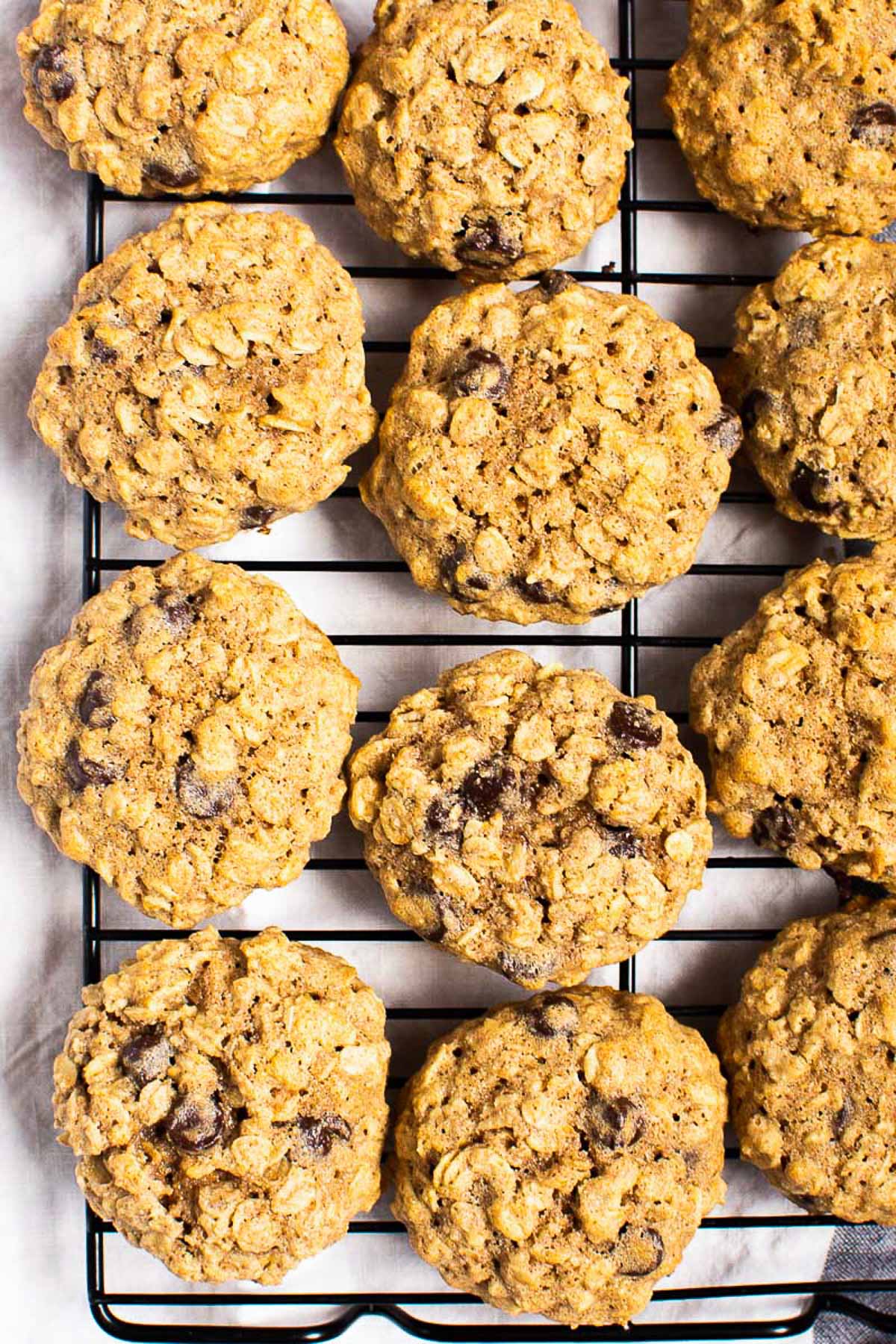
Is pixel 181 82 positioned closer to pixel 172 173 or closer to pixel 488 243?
pixel 172 173

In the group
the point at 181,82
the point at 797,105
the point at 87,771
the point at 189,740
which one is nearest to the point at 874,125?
the point at 797,105

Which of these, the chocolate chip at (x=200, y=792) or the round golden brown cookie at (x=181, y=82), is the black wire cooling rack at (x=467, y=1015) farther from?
the chocolate chip at (x=200, y=792)

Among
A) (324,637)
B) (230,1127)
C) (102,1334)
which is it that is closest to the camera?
(230,1127)

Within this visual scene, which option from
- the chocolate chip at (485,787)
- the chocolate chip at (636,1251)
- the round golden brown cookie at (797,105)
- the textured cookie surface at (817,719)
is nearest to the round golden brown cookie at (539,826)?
the chocolate chip at (485,787)

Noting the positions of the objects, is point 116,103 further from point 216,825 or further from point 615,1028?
point 615,1028

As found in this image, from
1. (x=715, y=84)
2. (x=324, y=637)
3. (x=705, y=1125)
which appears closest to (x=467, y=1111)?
(x=705, y=1125)

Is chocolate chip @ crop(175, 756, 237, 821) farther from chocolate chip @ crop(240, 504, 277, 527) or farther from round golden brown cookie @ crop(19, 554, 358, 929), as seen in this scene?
chocolate chip @ crop(240, 504, 277, 527)
